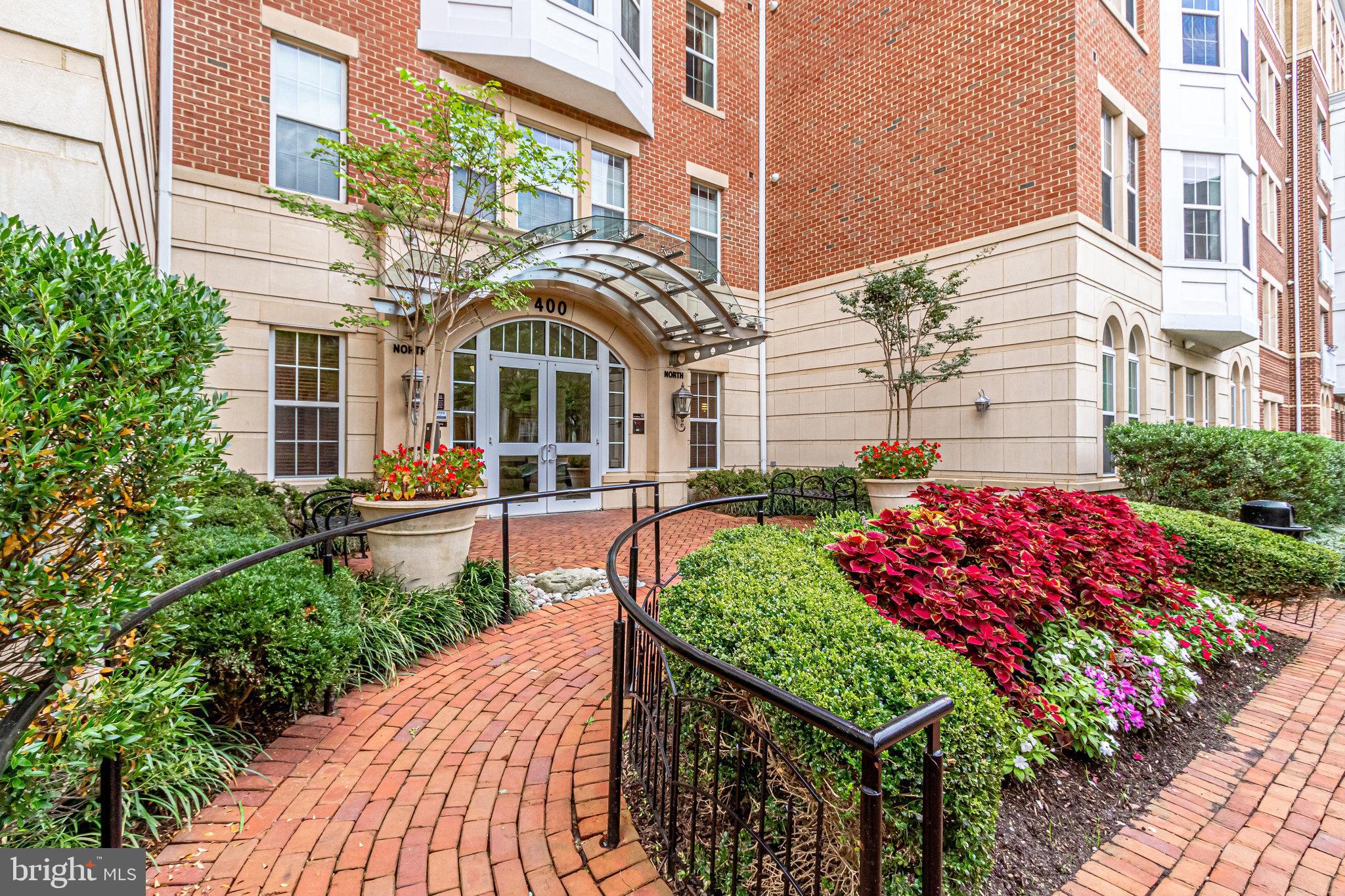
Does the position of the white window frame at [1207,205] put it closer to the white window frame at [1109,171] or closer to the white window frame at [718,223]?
the white window frame at [1109,171]

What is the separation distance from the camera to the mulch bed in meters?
2.19

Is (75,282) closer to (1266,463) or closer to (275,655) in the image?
(275,655)

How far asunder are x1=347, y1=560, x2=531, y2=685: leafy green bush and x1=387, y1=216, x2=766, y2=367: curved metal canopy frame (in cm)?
370

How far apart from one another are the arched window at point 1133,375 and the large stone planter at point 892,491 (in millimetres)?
4100

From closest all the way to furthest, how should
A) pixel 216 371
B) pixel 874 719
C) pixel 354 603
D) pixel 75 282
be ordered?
pixel 75 282
pixel 874 719
pixel 354 603
pixel 216 371

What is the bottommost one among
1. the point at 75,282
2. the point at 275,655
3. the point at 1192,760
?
the point at 1192,760

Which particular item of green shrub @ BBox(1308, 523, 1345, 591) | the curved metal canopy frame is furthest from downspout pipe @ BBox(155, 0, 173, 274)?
green shrub @ BBox(1308, 523, 1345, 591)

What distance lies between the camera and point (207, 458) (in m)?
1.75

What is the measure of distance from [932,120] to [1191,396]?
7773 millimetres

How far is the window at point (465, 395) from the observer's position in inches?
345

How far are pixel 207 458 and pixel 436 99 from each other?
195 inches

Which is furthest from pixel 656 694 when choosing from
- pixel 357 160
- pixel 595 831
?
pixel 357 160

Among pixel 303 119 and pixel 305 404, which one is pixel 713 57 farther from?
pixel 305 404

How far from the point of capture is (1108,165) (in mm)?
9398
